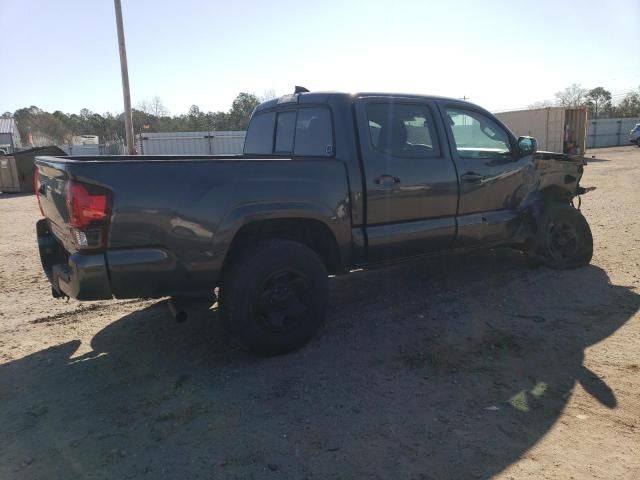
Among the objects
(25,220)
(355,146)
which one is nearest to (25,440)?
(355,146)

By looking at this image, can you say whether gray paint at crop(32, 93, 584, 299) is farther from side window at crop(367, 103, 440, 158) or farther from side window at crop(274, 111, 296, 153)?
side window at crop(274, 111, 296, 153)

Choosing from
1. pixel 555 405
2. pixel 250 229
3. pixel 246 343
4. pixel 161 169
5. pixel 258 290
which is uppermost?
pixel 161 169

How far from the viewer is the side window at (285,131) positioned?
4.69m

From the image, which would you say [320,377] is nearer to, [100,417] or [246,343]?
[246,343]

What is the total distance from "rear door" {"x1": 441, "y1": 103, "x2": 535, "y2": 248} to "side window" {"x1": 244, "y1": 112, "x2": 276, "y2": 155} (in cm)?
172

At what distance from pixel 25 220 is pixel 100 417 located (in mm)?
10001

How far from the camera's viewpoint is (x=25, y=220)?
449 inches

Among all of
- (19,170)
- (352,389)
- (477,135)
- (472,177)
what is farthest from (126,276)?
(19,170)

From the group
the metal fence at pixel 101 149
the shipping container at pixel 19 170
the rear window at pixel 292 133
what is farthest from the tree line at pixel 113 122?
the rear window at pixel 292 133

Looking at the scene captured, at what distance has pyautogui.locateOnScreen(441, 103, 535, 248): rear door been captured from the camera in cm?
487

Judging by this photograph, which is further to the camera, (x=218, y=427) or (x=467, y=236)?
(x=467, y=236)

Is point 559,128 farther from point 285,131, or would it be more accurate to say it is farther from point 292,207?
point 292,207

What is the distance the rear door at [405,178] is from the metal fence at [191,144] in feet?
76.8

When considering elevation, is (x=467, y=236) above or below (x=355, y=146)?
below
